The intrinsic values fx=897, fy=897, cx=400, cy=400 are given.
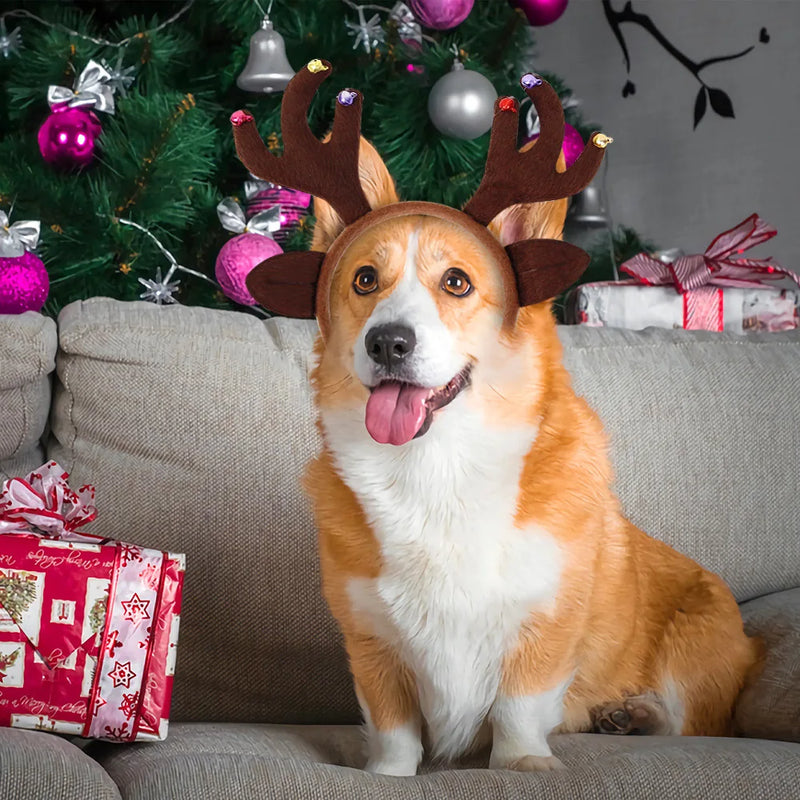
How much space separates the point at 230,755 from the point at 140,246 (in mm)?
1104

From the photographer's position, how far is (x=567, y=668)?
84 centimetres

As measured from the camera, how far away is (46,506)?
982 mm

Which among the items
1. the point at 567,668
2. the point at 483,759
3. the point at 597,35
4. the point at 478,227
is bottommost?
the point at 483,759

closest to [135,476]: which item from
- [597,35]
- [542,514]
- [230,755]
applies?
[230,755]

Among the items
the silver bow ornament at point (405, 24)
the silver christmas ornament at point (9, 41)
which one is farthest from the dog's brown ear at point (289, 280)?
the silver christmas ornament at point (9, 41)

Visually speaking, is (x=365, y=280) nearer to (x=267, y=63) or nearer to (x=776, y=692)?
(x=776, y=692)

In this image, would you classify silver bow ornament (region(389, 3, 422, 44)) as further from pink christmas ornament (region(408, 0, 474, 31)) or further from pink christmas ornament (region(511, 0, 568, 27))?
pink christmas ornament (region(511, 0, 568, 27))

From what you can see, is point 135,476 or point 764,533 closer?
point 135,476

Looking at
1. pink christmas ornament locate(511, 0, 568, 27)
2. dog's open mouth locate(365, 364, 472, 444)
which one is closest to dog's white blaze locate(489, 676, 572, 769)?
dog's open mouth locate(365, 364, 472, 444)

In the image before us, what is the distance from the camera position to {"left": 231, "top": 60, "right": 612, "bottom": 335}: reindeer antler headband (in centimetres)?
76

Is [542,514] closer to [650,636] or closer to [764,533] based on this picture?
[650,636]

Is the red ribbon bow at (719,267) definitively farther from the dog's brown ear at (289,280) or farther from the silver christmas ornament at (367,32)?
the dog's brown ear at (289,280)

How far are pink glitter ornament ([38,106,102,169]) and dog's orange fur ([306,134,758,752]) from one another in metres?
0.96

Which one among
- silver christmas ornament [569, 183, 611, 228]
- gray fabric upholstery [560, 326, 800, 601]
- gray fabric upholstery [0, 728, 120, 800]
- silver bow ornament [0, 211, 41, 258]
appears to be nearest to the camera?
gray fabric upholstery [0, 728, 120, 800]
